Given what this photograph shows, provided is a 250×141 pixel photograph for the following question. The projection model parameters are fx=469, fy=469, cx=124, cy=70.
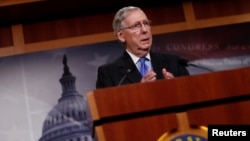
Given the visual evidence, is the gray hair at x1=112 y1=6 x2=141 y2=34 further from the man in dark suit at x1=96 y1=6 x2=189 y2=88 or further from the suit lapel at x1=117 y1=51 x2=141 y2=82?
the suit lapel at x1=117 y1=51 x2=141 y2=82

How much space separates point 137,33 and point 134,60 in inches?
4.9

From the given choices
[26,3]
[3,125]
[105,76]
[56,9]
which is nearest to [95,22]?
[56,9]

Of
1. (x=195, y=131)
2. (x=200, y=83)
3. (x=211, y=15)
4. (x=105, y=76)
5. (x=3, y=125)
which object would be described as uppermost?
(x=211, y=15)

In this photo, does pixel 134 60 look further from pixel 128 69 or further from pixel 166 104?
pixel 166 104

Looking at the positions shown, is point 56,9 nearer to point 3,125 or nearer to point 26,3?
point 26,3

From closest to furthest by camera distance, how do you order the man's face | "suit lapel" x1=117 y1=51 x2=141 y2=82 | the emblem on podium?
the emblem on podium
"suit lapel" x1=117 y1=51 x2=141 y2=82
the man's face

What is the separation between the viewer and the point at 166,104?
1.21 meters

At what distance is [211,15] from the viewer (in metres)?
3.17

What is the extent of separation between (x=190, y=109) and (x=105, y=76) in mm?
585

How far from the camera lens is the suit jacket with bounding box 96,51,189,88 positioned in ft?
5.57

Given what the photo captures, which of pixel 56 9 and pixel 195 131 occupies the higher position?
pixel 56 9

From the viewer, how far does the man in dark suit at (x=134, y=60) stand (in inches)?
67.2

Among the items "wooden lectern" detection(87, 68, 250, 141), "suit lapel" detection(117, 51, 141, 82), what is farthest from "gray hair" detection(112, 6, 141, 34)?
"wooden lectern" detection(87, 68, 250, 141)

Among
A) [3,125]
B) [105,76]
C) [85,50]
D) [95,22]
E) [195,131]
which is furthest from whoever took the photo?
[95,22]
